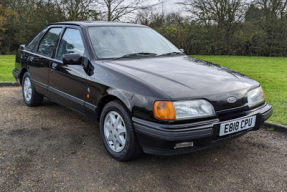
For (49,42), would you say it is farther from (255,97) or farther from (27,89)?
(255,97)

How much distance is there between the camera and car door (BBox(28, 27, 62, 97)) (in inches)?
170

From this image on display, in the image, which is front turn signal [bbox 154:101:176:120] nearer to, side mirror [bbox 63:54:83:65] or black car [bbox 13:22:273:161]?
black car [bbox 13:22:273:161]

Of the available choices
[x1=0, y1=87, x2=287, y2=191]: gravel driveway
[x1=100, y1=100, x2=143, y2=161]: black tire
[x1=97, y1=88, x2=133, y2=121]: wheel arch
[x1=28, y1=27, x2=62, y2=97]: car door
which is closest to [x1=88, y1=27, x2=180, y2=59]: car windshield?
[x1=97, y1=88, x2=133, y2=121]: wheel arch

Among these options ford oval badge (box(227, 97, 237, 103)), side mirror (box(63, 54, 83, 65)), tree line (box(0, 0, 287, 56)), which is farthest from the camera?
tree line (box(0, 0, 287, 56))

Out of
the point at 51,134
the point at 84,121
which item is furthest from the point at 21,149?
the point at 84,121

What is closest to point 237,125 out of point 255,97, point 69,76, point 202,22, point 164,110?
point 255,97

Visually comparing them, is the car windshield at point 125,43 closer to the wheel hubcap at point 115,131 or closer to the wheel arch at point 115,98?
the wheel arch at point 115,98

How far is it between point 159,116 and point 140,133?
282 mm

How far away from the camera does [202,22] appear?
698 inches

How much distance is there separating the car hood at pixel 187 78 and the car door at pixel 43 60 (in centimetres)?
146

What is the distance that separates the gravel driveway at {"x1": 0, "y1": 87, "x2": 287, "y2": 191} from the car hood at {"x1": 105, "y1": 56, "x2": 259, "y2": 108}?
76 centimetres

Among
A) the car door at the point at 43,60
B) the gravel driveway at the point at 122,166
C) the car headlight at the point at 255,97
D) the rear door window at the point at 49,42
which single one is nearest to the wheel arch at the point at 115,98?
the gravel driveway at the point at 122,166

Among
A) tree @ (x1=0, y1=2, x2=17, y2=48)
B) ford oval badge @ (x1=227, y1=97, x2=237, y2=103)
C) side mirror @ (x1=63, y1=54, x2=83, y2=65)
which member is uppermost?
tree @ (x1=0, y1=2, x2=17, y2=48)

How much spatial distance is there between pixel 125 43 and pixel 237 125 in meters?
1.88
